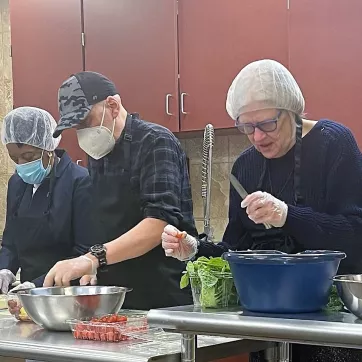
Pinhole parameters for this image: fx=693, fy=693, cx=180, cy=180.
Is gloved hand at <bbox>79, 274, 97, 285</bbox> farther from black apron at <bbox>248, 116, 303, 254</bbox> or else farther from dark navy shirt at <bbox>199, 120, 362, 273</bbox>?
black apron at <bbox>248, 116, 303, 254</bbox>

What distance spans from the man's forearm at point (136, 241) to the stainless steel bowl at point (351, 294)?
76 centimetres

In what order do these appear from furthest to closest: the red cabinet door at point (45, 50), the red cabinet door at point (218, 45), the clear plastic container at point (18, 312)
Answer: the red cabinet door at point (45, 50), the red cabinet door at point (218, 45), the clear plastic container at point (18, 312)

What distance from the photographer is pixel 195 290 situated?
161 cm

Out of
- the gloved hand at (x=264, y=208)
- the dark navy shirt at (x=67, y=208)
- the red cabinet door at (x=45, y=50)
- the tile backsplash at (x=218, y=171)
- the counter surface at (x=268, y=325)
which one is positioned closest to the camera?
the counter surface at (x=268, y=325)

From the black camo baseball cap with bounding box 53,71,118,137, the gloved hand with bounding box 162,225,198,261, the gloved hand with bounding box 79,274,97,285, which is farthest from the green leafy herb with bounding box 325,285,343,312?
the black camo baseball cap with bounding box 53,71,118,137

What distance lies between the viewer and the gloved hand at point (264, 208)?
4.97 feet

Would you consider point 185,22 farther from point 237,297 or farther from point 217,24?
point 237,297

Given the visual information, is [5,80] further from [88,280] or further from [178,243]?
[178,243]

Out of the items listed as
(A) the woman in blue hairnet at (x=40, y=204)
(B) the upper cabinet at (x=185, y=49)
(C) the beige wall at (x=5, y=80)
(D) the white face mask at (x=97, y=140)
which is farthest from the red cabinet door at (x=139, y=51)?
(C) the beige wall at (x=5, y=80)

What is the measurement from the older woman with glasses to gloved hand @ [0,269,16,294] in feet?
3.23

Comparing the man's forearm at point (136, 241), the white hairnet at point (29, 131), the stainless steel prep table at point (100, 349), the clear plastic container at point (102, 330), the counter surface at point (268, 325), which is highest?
the white hairnet at point (29, 131)

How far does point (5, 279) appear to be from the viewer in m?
2.53

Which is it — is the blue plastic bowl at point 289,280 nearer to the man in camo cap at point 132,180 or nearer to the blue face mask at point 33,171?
the man in camo cap at point 132,180

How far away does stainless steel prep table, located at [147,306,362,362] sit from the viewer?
123 cm
